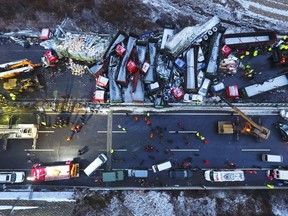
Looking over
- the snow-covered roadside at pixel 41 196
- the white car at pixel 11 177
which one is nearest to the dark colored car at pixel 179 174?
the snow-covered roadside at pixel 41 196

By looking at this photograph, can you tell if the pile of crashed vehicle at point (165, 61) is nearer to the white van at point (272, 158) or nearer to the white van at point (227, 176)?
the white van at point (272, 158)

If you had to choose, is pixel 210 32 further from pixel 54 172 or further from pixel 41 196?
pixel 41 196

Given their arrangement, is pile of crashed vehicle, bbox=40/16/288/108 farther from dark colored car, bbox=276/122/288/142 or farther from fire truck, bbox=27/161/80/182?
fire truck, bbox=27/161/80/182

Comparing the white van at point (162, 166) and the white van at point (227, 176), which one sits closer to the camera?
the white van at point (227, 176)

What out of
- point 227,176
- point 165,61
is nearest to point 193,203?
point 227,176

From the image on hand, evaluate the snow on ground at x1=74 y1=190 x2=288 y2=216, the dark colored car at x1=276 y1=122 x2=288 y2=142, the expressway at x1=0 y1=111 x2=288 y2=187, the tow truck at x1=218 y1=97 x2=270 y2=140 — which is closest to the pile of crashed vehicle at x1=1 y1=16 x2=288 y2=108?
the expressway at x1=0 y1=111 x2=288 y2=187

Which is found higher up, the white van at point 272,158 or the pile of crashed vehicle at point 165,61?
the pile of crashed vehicle at point 165,61
